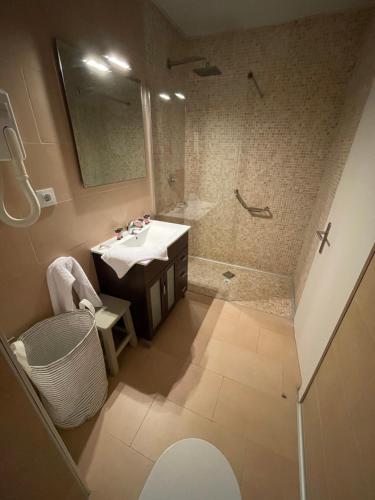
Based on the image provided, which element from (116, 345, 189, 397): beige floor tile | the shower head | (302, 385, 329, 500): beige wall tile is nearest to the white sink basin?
(116, 345, 189, 397): beige floor tile

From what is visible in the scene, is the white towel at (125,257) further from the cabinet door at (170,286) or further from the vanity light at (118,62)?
the vanity light at (118,62)

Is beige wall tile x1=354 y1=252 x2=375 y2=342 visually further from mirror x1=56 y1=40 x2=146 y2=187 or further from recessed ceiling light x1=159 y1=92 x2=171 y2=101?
recessed ceiling light x1=159 y1=92 x2=171 y2=101

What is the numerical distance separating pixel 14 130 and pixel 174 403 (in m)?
1.71

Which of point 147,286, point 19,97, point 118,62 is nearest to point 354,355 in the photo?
point 147,286

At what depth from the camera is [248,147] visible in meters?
2.25

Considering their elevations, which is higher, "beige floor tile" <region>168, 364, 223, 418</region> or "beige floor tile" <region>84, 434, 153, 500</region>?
"beige floor tile" <region>168, 364, 223, 418</region>

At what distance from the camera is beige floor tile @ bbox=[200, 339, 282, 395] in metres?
1.45

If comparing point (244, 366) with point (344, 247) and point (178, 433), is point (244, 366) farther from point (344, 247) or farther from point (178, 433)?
point (344, 247)

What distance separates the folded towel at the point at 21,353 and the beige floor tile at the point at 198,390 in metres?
0.88

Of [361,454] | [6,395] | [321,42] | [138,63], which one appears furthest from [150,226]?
[321,42]

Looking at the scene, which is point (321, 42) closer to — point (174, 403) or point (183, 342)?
point (183, 342)

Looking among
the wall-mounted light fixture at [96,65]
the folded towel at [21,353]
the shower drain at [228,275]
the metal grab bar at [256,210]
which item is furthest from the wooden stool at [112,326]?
the metal grab bar at [256,210]

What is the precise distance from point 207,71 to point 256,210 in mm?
1508

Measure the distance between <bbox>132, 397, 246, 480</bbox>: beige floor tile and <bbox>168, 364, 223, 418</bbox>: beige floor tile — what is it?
4 centimetres
